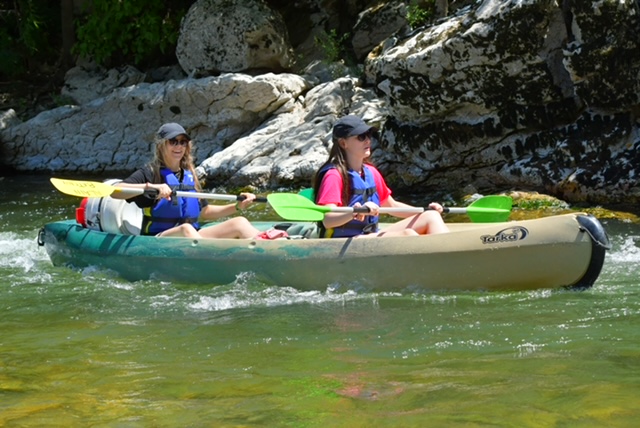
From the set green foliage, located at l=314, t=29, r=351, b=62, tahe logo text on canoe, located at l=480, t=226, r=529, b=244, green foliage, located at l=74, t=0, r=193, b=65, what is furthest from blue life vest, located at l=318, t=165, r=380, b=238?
green foliage, located at l=74, t=0, r=193, b=65

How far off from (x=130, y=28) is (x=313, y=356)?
10780 millimetres

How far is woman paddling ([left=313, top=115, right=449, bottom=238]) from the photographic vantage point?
5.61 meters

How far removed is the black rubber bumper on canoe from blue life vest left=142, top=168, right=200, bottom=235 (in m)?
2.60

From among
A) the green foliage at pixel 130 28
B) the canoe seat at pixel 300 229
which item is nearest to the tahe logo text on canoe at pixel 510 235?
the canoe seat at pixel 300 229

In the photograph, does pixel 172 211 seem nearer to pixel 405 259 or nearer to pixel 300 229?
pixel 300 229

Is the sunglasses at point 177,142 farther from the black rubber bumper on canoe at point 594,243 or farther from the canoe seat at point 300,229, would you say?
the black rubber bumper on canoe at point 594,243

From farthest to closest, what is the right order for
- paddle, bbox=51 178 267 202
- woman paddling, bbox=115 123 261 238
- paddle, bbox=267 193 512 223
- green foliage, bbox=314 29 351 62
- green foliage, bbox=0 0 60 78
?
green foliage, bbox=0 0 60 78
green foliage, bbox=314 29 351 62
woman paddling, bbox=115 123 261 238
paddle, bbox=51 178 267 202
paddle, bbox=267 193 512 223

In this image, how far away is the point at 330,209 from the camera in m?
5.51

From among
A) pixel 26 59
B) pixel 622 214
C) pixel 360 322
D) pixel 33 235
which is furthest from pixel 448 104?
pixel 26 59

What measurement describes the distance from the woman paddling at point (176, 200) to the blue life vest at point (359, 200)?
1.96ft

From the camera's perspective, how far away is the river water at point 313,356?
11.5 feet

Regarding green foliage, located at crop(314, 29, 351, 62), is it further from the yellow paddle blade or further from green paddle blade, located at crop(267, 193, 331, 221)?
green paddle blade, located at crop(267, 193, 331, 221)

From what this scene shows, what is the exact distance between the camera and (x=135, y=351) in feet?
14.8

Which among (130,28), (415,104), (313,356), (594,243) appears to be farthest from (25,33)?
(313,356)
